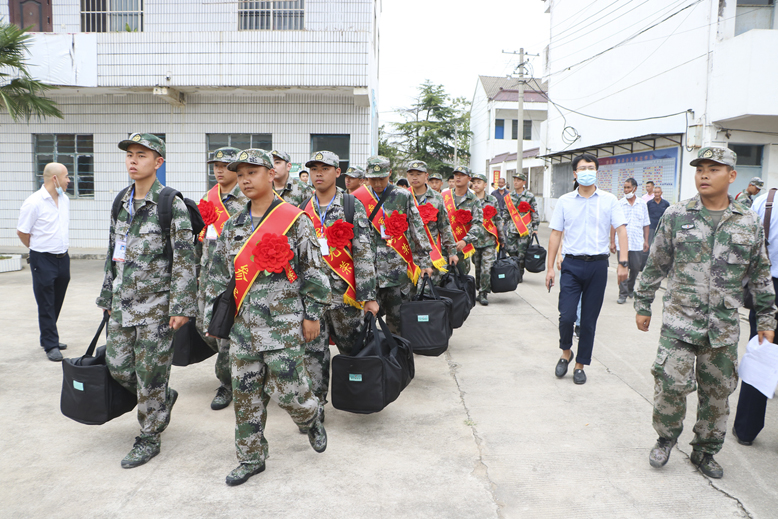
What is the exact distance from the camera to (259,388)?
3.37 m

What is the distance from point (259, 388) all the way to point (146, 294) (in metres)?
0.92

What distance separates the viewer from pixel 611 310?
845cm

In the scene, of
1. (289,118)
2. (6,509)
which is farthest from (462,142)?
(6,509)

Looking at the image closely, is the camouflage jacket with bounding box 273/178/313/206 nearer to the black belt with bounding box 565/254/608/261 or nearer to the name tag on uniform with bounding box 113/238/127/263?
the name tag on uniform with bounding box 113/238/127/263

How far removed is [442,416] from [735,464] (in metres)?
1.91

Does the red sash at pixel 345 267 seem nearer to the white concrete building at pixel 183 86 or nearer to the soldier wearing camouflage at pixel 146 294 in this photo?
the soldier wearing camouflage at pixel 146 294

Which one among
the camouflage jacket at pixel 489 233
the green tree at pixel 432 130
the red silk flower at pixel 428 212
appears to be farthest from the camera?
the green tree at pixel 432 130

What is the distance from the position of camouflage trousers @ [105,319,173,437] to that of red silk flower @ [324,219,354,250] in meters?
1.28

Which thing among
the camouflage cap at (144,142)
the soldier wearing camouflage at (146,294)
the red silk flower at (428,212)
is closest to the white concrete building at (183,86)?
the red silk flower at (428,212)

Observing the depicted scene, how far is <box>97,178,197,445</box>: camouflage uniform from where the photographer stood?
140 inches

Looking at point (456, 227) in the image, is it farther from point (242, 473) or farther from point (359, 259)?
point (242, 473)

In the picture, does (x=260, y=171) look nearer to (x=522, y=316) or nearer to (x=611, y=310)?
(x=522, y=316)

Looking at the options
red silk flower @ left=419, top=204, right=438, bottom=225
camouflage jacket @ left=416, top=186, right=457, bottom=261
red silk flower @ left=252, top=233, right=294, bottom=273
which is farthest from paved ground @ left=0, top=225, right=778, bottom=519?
red silk flower @ left=419, top=204, right=438, bottom=225

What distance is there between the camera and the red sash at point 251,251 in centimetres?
328
